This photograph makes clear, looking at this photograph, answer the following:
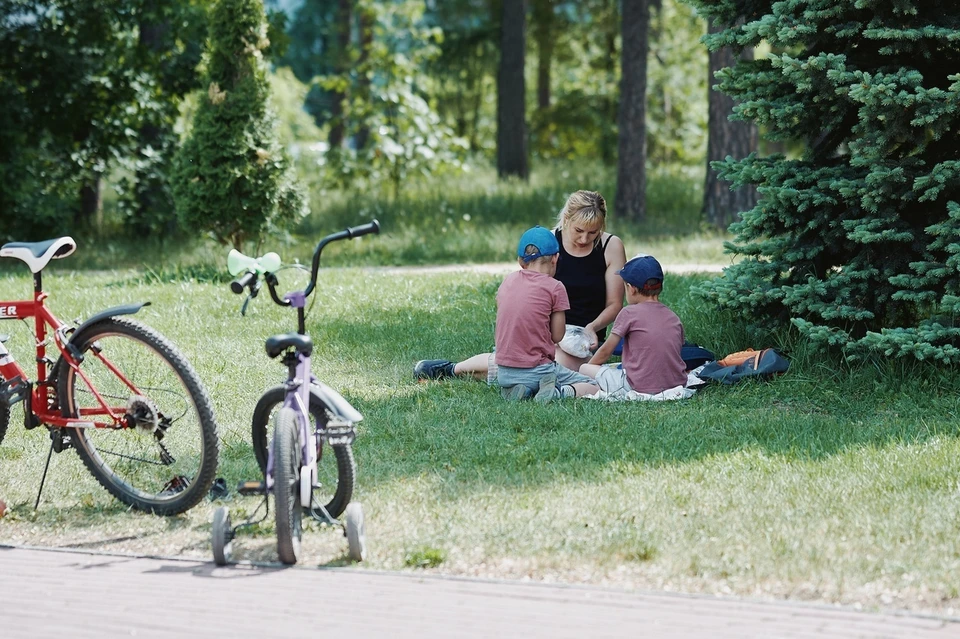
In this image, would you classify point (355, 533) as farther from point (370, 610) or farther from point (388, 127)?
point (388, 127)

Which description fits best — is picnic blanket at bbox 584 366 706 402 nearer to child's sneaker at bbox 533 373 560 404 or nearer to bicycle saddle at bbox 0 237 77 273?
child's sneaker at bbox 533 373 560 404

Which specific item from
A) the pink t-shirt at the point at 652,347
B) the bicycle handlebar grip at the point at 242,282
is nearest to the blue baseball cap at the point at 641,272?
the pink t-shirt at the point at 652,347

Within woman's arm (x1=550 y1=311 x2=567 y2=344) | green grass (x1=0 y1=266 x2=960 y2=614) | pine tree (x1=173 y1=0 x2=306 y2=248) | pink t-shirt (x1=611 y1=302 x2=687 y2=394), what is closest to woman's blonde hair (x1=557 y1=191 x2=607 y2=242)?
pink t-shirt (x1=611 y1=302 x2=687 y2=394)

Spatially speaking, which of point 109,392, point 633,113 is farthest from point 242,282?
point 633,113

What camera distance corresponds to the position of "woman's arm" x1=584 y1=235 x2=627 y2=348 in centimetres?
775

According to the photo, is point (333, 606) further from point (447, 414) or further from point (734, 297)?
point (734, 297)

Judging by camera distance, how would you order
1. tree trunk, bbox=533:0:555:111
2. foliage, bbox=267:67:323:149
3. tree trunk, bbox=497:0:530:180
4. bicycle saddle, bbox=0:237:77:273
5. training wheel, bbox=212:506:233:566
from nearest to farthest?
training wheel, bbox=212:506:233:566 < bicycle saddle, bbox=0:237:77:273 < tree trunk, bbox=497:0:530:180 < tree trunk, bbox=533:0:555:111 < foliage, bbox=267:67:323:149

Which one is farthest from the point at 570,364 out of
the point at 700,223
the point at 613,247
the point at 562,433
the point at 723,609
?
the point at 700,223

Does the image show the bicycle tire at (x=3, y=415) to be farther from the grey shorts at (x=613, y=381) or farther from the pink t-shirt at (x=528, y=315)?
the grey shorts at (x=613, y=381)

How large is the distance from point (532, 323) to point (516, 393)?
44 cm

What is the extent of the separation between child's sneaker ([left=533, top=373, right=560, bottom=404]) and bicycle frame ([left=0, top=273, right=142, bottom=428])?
8.64 feet

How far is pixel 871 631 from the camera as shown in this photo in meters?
3.73

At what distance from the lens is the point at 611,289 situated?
7.77 meters

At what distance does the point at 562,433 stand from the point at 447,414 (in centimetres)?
83
